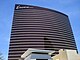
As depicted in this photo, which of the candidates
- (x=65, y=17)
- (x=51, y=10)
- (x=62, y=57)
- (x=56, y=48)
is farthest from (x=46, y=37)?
(x=62, y=57)

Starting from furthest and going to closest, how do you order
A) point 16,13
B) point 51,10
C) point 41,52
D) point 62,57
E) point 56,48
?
point 51,10 < point 16,13 < point 56,48 < point 62,57 < point 41,52

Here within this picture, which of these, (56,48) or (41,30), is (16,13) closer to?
(41,30)

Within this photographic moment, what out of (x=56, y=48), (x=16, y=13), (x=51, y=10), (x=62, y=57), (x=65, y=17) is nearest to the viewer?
(x=62, y=57)

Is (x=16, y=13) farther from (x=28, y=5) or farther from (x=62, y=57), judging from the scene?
(x=62, y=57)

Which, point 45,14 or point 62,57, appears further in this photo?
point 45,14

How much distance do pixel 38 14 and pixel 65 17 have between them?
35.5 meters

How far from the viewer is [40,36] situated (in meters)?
125

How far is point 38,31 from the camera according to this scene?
12731 centimetres

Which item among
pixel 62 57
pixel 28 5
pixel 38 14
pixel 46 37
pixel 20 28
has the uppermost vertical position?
pixel 28 5

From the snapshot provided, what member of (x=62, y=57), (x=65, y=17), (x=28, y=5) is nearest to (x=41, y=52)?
(x=62, y=57)

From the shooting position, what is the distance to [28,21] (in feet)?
430

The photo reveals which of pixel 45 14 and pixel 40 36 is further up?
pixel 45 14

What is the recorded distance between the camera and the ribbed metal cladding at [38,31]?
386ft

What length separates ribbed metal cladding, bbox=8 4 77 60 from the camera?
386 feet
